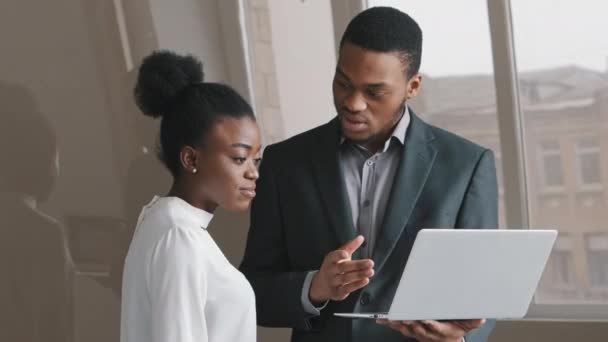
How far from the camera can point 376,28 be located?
1.96 meters

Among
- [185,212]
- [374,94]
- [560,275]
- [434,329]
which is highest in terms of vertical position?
[374,94]

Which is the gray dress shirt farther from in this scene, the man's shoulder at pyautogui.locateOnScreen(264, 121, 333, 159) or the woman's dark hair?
the woman's dark hair

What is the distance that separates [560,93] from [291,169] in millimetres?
943

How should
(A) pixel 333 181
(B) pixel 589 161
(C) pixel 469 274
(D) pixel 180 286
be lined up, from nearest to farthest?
(D) pixel 180 286 → (C) pixel 469 274 → (A) pixel 333 181 → (B) pixel 589 161

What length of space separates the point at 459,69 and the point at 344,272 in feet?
3.65

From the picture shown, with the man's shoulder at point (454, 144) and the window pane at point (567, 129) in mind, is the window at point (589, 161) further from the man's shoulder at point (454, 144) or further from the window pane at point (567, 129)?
the man's shoulder at point (454, 144)

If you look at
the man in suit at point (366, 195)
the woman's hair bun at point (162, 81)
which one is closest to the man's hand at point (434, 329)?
the man in suit at point (366, 195)

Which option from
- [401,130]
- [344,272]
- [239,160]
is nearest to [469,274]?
[344,272]

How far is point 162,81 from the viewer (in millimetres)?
1886

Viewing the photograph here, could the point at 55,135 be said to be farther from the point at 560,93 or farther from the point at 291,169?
the point at 560,93

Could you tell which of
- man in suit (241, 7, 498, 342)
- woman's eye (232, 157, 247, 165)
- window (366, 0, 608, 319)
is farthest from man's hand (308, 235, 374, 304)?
window (366, 0, 608, 319)

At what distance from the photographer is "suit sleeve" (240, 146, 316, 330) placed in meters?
2.00

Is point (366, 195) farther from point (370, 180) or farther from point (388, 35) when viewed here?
point (388, 35)

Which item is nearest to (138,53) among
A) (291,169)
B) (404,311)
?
(291,169)
